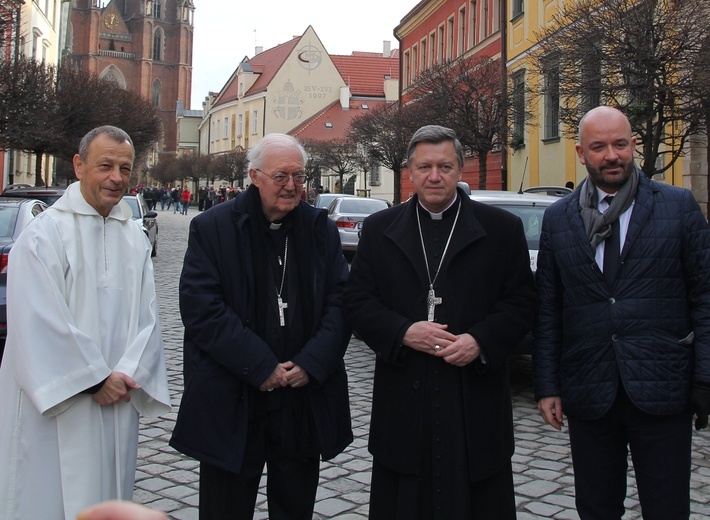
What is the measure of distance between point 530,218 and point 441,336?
5.95m

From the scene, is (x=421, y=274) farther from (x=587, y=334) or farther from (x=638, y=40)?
(x=638, y=40)

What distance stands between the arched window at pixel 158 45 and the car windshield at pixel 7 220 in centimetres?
10700

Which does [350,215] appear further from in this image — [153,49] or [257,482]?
[153,49]

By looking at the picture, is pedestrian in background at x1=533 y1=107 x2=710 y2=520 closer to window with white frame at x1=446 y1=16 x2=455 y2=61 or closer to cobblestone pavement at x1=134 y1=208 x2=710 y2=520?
cobblestone pavement at x1=134 y1=208 x2=710 y2=520

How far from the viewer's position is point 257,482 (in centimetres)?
358

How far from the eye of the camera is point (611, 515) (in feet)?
11.2

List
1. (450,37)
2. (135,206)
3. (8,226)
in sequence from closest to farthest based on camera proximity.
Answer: (8,226) < (135,206) < (450,37)

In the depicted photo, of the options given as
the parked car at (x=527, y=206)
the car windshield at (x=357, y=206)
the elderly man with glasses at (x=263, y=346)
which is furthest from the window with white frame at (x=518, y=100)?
the elderly man with glasses at (x=263, y=346)

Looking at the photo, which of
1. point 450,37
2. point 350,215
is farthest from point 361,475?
point 450,37

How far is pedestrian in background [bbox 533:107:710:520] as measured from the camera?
326cm

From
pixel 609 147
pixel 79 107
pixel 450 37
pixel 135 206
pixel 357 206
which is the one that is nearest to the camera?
pixel 609 147

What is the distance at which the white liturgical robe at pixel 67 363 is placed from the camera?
3293 mm

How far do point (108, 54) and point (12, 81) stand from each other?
94708 millimetres

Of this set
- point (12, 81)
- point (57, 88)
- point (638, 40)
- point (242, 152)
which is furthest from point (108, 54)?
point (638, 40)
